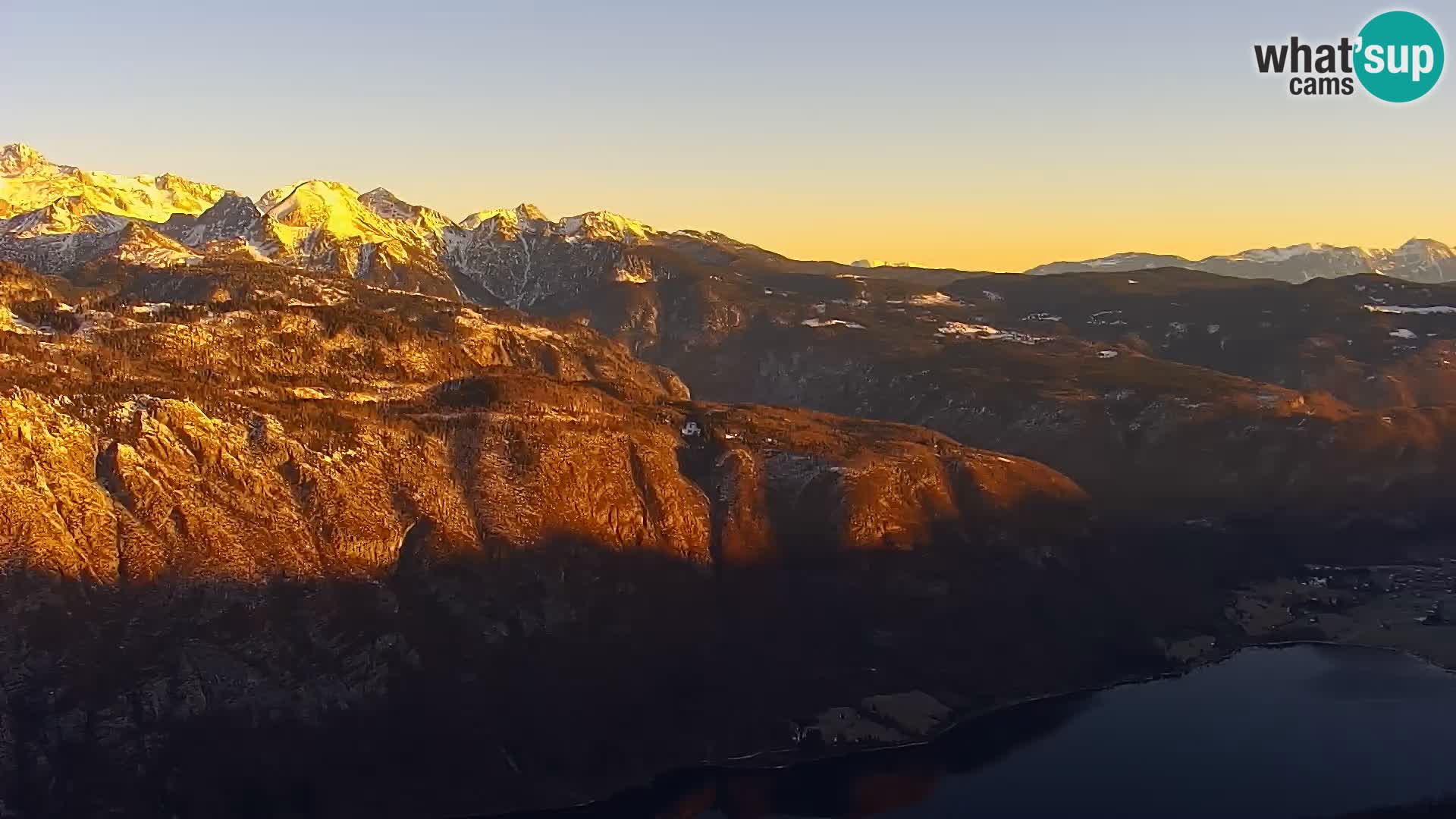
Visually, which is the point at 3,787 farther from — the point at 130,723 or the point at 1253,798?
the point at 1253,798

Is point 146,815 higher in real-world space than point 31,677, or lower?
lower

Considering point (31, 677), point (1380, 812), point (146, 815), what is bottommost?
point (1380, 812)

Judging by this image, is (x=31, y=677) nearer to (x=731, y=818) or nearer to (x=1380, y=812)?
(x=731, y=818)

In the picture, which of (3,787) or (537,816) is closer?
(3,787)

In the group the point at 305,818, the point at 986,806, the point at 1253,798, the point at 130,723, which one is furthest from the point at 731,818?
the point at 130,723

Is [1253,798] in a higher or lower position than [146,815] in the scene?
lower

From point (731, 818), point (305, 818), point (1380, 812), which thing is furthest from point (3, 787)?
point (1380, 812)

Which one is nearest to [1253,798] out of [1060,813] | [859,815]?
[1060,813]

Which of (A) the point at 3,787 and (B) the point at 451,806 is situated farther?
(B) the point at 451,806
